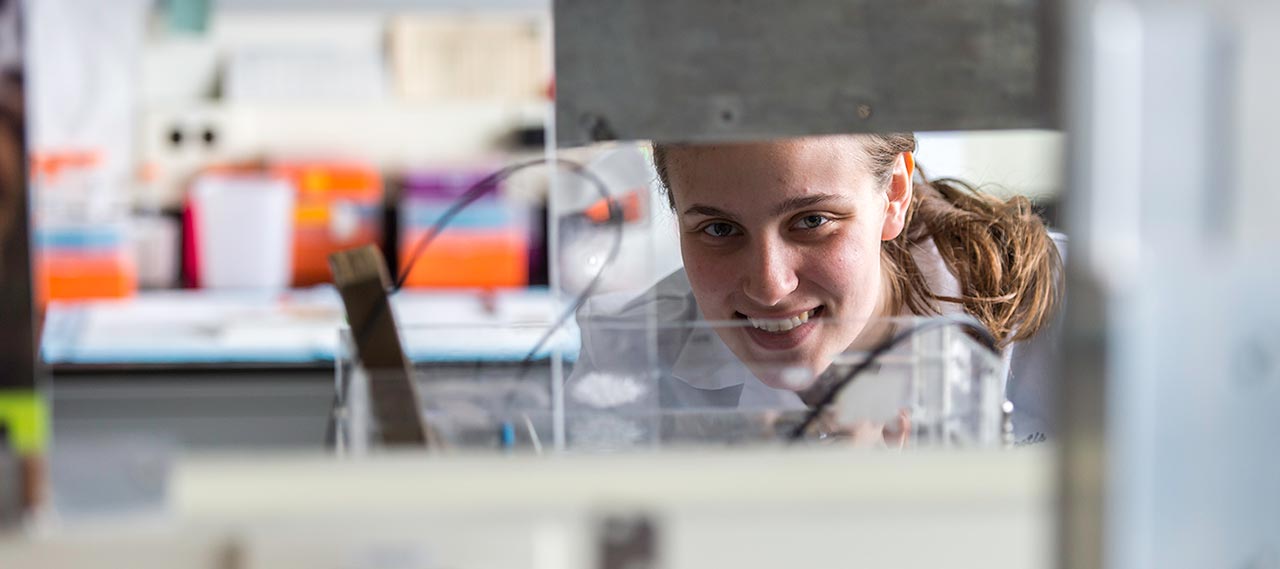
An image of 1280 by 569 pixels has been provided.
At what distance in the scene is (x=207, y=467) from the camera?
343mm

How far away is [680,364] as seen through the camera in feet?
2.50

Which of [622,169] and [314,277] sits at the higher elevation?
[622,169]

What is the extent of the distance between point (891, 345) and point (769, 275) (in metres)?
0.11

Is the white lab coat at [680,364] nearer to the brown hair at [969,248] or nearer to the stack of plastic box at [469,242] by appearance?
the brown hair at [969,248]

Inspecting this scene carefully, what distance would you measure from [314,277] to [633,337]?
104 inches

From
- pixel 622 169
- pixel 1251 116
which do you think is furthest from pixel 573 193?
pixel 1251 116

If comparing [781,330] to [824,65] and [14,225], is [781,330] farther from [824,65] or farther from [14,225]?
[14,225]

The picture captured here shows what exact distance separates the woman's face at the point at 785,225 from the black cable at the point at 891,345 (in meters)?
0.04

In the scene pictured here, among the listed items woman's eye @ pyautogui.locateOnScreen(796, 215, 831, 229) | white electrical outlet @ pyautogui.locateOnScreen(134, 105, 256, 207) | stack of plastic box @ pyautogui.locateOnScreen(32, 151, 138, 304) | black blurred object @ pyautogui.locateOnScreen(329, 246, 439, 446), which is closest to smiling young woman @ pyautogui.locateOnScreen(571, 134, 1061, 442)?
woman's eye @ pyautogui.locateOnScreen(796, 215, 831, 229)

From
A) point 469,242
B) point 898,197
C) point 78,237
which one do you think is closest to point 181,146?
point 78,237

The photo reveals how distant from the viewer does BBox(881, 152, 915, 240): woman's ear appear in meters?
0.81

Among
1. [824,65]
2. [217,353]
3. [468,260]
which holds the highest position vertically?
[824,65]

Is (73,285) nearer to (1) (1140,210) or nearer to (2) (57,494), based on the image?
(2) (57,494)

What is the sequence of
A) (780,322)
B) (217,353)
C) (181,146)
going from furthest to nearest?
(181,146), (217,353), (780,322)
